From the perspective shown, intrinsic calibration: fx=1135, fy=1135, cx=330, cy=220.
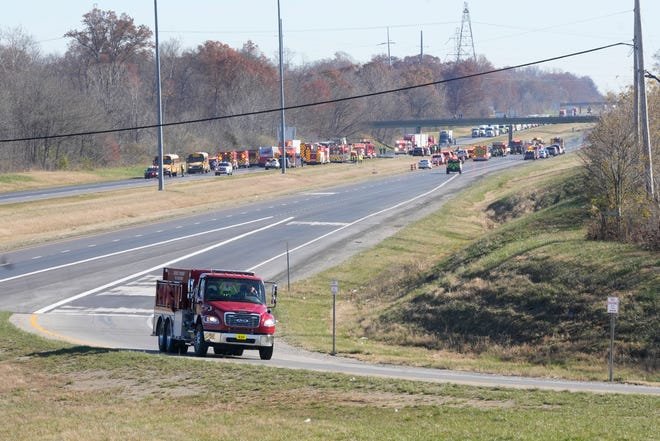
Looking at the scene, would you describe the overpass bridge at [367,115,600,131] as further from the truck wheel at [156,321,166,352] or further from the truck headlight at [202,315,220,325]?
the truck headlight at [202,315,220,325]

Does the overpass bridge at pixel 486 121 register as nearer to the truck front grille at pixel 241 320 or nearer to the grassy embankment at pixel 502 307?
the grassy embankment at pixel 502 307

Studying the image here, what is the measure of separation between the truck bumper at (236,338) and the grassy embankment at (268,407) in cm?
76

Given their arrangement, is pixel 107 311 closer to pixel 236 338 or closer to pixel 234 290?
pixel 234 290

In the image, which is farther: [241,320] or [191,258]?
[191,258]

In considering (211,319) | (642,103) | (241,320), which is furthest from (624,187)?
(211,319)

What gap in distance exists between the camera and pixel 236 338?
2717 cm

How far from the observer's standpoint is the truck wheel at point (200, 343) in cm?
2723

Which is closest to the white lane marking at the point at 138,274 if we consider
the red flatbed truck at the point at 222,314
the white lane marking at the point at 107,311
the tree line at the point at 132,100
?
the white lane marking at the point at 107,311

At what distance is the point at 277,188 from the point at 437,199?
1744 centimetres

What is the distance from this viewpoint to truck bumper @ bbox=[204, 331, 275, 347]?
27.1 m

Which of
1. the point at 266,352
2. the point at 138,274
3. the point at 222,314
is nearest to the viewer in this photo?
the point at 222,314

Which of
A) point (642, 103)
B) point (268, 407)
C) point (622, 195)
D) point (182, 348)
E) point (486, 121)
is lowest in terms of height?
point (182, 348)

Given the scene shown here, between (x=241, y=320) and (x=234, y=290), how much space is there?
2.76 feet

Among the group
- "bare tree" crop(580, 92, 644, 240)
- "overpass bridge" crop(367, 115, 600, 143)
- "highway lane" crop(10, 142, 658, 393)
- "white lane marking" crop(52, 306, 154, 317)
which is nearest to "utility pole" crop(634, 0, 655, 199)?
"bare tree" crop(580, 92, 644, 240)
